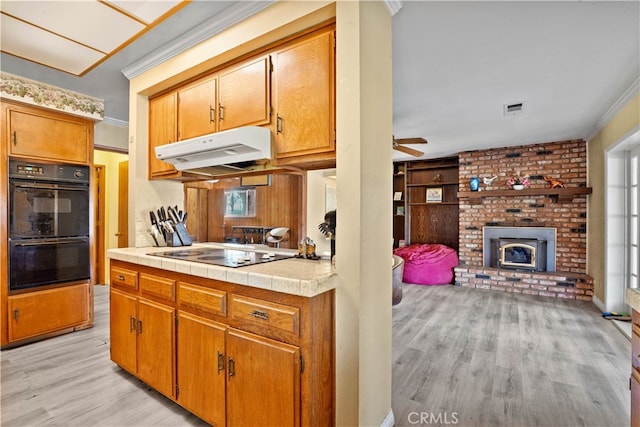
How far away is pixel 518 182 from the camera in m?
5.35

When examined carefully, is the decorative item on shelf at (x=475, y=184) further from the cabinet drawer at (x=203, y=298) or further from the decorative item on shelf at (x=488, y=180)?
the cabinet drawer at (x=203, y=298)

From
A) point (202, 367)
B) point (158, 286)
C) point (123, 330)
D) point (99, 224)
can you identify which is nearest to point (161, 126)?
point (158, 286)

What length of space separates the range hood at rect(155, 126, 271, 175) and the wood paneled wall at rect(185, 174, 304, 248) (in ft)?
1.41

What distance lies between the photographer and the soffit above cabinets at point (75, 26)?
1825mm

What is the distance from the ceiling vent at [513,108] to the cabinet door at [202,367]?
3678 mm

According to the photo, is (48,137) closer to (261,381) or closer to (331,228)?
(331,228)

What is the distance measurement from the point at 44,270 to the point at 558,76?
510 cm

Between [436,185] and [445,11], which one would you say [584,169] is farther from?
[445,11]

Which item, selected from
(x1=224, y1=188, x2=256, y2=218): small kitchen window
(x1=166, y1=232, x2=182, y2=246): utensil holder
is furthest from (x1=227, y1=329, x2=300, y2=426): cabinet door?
(x1=166, y1=232, x2=182, y2=246): utensil holder

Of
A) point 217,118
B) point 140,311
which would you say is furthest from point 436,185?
point 140,311

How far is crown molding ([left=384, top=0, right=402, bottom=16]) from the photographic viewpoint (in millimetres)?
1707

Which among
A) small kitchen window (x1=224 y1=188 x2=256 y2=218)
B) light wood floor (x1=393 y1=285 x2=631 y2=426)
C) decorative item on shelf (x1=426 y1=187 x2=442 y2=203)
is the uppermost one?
decorative item on shelf (x1=426 y1=187 x2=442 y2=203)

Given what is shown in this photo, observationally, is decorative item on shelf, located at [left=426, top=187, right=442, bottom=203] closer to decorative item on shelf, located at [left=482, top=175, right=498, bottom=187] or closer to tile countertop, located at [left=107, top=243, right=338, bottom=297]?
decorative item on shelf, located at [left=482, top=175, right=498, bottom=187]

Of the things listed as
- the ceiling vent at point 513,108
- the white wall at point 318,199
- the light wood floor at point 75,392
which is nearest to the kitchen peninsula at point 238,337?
the light wood floor at point 75,392
